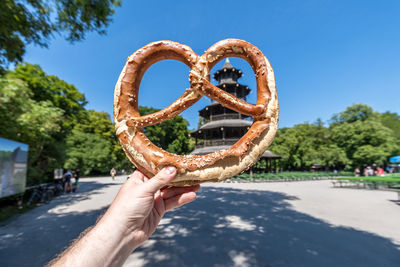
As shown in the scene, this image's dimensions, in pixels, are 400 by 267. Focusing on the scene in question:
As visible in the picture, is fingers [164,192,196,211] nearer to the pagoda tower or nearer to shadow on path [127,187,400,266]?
shadow on path [127,187,400,266]

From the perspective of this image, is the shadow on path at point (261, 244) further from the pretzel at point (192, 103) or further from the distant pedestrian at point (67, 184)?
the distant pedestrian at point (67, 184)

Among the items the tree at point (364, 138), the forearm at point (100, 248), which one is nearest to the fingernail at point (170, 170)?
the forearm at point (100, 248)

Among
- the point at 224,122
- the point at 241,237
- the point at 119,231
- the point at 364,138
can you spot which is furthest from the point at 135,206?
the point at 364,138

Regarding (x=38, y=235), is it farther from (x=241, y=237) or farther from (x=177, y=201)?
(x=241, y=237)

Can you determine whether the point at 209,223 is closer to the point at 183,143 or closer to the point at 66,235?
the point at 66,235

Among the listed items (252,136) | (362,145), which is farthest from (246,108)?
(362,145)

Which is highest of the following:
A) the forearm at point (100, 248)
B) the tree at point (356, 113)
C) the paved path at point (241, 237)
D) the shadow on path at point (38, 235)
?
the tree at point (356, 113)

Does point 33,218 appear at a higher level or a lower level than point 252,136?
lower

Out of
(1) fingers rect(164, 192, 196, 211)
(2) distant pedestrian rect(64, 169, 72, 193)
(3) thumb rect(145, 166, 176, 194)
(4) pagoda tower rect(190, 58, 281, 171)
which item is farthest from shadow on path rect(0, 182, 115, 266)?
(4) pagoda tower rect(190, 58, 281, 171)
